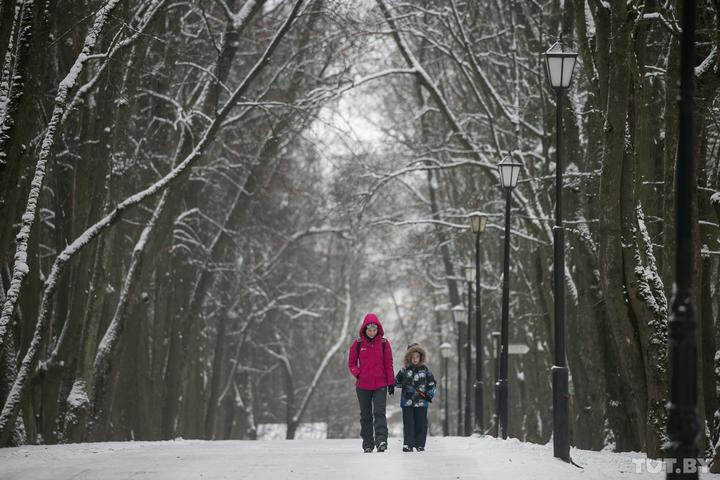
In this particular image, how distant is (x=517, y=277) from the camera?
30781 millimetres

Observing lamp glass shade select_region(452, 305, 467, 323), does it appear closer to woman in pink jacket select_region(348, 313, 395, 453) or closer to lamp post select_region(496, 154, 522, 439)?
lamp post select_region(496, 154, 522, 439)

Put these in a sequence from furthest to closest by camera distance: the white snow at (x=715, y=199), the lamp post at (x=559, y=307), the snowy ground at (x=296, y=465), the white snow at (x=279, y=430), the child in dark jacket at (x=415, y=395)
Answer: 1. the white snow at (x=279, y=430)
2. the child in dark jacket at (x=415, y=395)
3. the white snow at (x=715, y=199)
4. the lamp post at (x=559, y=307)
5. the snowy ground at (x=296, y=465)

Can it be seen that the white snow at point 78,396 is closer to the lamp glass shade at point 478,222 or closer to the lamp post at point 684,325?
the lamp glass shade at point 478,222

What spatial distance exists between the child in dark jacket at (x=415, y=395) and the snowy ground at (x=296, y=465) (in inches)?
14.8

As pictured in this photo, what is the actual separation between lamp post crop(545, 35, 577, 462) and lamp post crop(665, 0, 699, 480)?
438cm

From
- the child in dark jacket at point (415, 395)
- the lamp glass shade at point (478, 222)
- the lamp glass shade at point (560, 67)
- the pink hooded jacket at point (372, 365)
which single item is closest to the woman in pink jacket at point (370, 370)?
the pink hooded jacket at point (372, 365)

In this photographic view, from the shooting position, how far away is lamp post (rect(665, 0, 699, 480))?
21.7 feet

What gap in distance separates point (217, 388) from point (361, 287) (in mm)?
19484

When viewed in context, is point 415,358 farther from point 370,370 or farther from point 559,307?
point 559,307

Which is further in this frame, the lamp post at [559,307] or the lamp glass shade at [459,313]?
the lamp glass shade at [459,313]

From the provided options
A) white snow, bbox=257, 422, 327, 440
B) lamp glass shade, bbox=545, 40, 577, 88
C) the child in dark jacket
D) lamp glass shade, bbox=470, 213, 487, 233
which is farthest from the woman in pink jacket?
white snow, bbox=257, 422, 327, 440

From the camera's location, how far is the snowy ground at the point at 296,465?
9.14m

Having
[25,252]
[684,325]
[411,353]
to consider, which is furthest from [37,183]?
[684,325]

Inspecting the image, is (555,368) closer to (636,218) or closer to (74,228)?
(636,218)
